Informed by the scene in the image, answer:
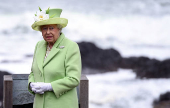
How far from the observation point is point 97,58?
7.19m

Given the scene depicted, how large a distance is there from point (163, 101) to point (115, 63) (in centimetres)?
115

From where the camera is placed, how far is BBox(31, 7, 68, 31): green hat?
3.41 meters

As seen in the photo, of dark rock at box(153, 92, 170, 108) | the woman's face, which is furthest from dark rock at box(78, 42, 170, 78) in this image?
the woman's face

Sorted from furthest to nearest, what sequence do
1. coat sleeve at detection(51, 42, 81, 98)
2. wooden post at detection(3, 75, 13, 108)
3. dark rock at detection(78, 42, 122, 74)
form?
dark rock at detection(78, 42, 122, 74) < wooden post at detection(3, 75, 13, 108) < coat sleeve at detection(51, 42, 81, 98)

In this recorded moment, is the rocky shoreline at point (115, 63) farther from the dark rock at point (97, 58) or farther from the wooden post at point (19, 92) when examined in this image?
the wooden post at point (19, 92)

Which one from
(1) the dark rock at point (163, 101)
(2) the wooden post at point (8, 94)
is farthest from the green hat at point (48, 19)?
(1) the dark rock at point (163, 101)

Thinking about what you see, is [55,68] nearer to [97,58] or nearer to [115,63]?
[97,58]

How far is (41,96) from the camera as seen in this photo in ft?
11.5

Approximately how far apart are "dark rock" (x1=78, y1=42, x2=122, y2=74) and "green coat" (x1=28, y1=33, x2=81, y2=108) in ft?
11.5

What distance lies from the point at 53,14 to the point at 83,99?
A: 1146mm

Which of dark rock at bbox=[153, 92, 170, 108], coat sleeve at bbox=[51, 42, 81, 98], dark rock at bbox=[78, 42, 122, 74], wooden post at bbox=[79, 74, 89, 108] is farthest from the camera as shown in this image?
dark rock at bbox=[153, 92, 170, 108]

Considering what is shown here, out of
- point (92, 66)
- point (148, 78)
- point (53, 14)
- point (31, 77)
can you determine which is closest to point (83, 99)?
point (31, 77)

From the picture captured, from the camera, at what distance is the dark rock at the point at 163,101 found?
7.22 meters

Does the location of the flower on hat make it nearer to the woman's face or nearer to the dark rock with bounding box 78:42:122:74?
the woman's face
